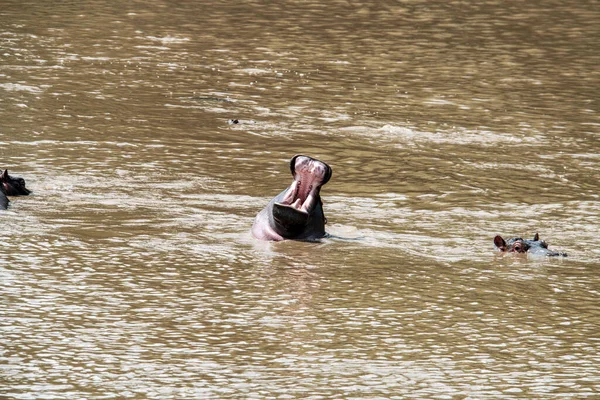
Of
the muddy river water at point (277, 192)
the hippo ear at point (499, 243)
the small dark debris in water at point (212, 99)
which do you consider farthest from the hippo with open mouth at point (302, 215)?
the small dark debris in water at point (212, 99)

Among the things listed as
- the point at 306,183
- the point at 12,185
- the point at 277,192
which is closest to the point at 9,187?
the point at 12,185

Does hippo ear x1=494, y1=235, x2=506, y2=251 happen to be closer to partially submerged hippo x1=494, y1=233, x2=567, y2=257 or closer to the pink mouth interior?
partially submerged hippo x1=494, y1=233, x2=567, y2=257

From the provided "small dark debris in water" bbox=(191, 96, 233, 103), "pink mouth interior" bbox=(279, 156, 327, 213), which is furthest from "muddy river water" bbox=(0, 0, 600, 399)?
"pink mouth interior" bbox=(279, 156, 327, 213)

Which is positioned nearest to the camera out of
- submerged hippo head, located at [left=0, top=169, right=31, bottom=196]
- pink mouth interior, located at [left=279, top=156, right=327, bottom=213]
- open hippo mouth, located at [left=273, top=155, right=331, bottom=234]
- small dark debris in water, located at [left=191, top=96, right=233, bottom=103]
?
open hippo mouth, located at [left=273, top=155, right=331, bottom=234]

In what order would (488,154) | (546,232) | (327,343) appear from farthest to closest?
(488,154), (546,232), (327,343)

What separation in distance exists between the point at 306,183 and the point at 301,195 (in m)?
0.14

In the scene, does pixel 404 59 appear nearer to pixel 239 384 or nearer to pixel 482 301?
pixel 482 301

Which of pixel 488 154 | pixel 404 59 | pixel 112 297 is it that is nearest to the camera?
pixel 112 297

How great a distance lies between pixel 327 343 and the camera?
7.38 m

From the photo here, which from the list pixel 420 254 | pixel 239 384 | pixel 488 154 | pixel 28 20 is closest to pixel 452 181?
pixel 488 154

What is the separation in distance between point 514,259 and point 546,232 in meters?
0.84

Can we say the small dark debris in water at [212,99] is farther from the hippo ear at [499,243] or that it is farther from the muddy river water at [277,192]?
the hippo ear at [499,243]

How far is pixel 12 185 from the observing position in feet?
33.4

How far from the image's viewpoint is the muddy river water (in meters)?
7.06
